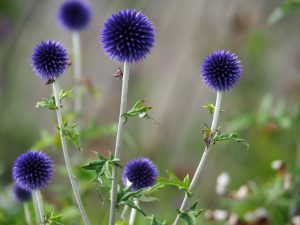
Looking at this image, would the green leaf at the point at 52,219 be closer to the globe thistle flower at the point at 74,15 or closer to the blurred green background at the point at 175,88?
the globe thistle flower at the point at 74,15

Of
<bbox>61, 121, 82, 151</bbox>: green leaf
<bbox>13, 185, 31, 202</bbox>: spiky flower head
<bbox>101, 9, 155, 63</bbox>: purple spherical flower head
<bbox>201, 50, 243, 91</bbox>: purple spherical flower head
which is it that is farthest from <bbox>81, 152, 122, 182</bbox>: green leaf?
<bbox>13, 185, 31, 202</bbox>: spiky flower head

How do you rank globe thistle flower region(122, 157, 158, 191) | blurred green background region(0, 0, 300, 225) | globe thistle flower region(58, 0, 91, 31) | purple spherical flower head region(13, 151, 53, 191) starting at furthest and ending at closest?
blurred green background region(0, 0, 300, 225) < globe thistle flower region(58, 0, 91, 31) < globe thistle flower region(122, 157, 158, 191) < purple spherical flower head region(13, 151, 53, 191)

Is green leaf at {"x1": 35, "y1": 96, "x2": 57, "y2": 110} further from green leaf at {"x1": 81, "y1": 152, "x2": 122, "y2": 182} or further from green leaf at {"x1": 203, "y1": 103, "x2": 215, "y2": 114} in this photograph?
green leaf at {"x1": 203, "y1": 103, "x2": 215, "y2": 114}

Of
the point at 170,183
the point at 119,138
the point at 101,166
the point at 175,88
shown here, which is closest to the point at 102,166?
the point at 101,166

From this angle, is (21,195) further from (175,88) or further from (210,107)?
(175,88)

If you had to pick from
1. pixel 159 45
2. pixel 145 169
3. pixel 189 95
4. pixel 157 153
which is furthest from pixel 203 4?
pixel 145 169
